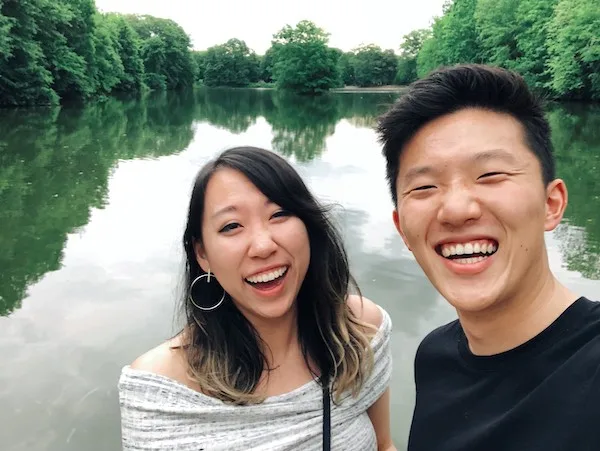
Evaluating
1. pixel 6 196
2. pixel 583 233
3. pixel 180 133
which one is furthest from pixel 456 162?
pixel 180 133

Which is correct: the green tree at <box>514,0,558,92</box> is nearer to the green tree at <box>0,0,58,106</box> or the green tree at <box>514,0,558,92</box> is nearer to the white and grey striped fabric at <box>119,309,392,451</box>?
the green tree at <box>0,0,58,106</box>

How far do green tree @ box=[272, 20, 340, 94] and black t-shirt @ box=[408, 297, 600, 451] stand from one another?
2552 inches

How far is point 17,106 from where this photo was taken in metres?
28.2

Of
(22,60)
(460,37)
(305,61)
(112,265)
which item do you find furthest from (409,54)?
(112,265)

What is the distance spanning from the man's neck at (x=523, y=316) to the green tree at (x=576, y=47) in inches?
1191

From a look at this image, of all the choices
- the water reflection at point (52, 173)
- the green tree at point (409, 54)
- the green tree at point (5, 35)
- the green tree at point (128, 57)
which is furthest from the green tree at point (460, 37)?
the green tree at point (5, 35)

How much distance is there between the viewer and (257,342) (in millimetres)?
2047

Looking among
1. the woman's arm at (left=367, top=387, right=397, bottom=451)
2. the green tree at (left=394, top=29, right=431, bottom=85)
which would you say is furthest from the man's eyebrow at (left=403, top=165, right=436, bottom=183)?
the green tree at (left=394, top=29, right=431, bottom=85)

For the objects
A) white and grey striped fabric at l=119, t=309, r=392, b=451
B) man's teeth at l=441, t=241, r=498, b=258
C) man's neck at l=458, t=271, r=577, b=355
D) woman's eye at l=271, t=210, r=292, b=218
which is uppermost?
man's teeth at l=441, t=241, r=498, b=258

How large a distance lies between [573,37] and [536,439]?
31481 mm

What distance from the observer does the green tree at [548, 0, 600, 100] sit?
2666cm

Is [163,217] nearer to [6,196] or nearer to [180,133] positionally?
[6,196]

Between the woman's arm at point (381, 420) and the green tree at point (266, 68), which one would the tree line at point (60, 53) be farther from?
the green tree at point (266, 68)

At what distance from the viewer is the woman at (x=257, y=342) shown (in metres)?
1.83
